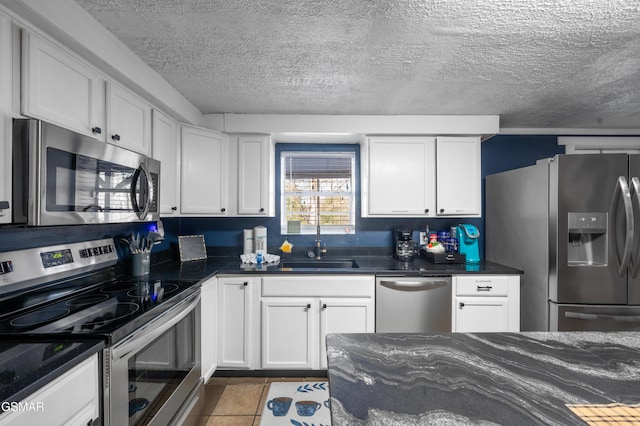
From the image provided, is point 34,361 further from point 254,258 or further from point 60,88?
point 254,258

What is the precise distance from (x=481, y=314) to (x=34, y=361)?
2678 mm

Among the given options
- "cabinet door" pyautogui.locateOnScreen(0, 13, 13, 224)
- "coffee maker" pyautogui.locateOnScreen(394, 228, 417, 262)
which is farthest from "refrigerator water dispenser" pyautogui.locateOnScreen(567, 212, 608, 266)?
"cabinet door" pyautogui.locateOnScreen(0, 13, 13, 224)

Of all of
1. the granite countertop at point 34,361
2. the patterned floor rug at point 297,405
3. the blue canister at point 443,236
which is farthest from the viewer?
the blue canister at point 443,236

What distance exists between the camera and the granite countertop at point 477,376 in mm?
693

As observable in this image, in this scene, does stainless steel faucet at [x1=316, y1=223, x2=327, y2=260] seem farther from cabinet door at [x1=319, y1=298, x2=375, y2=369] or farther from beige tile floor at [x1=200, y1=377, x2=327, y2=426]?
beige tile floor at [x1=200, y1=377, x2=327, y2=426]

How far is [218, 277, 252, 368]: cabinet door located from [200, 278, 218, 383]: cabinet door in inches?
2.1

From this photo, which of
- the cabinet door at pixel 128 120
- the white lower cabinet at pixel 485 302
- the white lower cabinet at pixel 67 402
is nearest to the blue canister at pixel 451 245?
the white lower cabinet at pixel 485 302

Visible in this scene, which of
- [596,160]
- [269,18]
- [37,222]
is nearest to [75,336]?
[37,222]

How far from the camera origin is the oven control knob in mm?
1363

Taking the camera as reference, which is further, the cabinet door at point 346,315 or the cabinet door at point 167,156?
the cabinet door at point 346,315

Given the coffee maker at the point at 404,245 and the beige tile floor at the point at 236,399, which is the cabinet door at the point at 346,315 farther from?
the coffee maker at the point at 404,245

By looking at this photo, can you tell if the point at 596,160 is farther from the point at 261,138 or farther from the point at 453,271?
the point at 261,138

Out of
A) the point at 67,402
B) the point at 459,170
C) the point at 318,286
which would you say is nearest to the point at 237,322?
the point at 318,286

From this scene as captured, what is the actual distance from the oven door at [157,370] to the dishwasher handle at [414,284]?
1.42 metres
